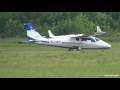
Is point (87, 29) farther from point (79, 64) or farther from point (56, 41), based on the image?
point (79, 64)

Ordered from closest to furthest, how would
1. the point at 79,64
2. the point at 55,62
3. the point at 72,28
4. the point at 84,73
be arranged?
the point at 84,73 → the point at 79,64 → the point at 55,62 → the point at 72,28

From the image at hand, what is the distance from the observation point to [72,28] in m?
66.4

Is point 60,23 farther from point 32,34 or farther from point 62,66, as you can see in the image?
point 62,66

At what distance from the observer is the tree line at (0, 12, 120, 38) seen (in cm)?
6650

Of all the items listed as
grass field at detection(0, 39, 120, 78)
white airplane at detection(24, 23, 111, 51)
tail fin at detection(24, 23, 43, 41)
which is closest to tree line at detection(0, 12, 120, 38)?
tail fin at detection(24, 23, 43, 41)

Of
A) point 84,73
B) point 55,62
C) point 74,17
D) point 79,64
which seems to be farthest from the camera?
point 74,17

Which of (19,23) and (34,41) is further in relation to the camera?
(19,23)

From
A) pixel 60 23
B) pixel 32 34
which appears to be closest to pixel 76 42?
pixel 32 34

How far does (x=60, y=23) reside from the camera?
226 feet

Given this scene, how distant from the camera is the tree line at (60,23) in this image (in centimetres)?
6650

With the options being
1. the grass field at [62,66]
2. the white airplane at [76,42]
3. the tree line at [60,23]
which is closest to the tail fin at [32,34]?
the white airplane at [76,42]
